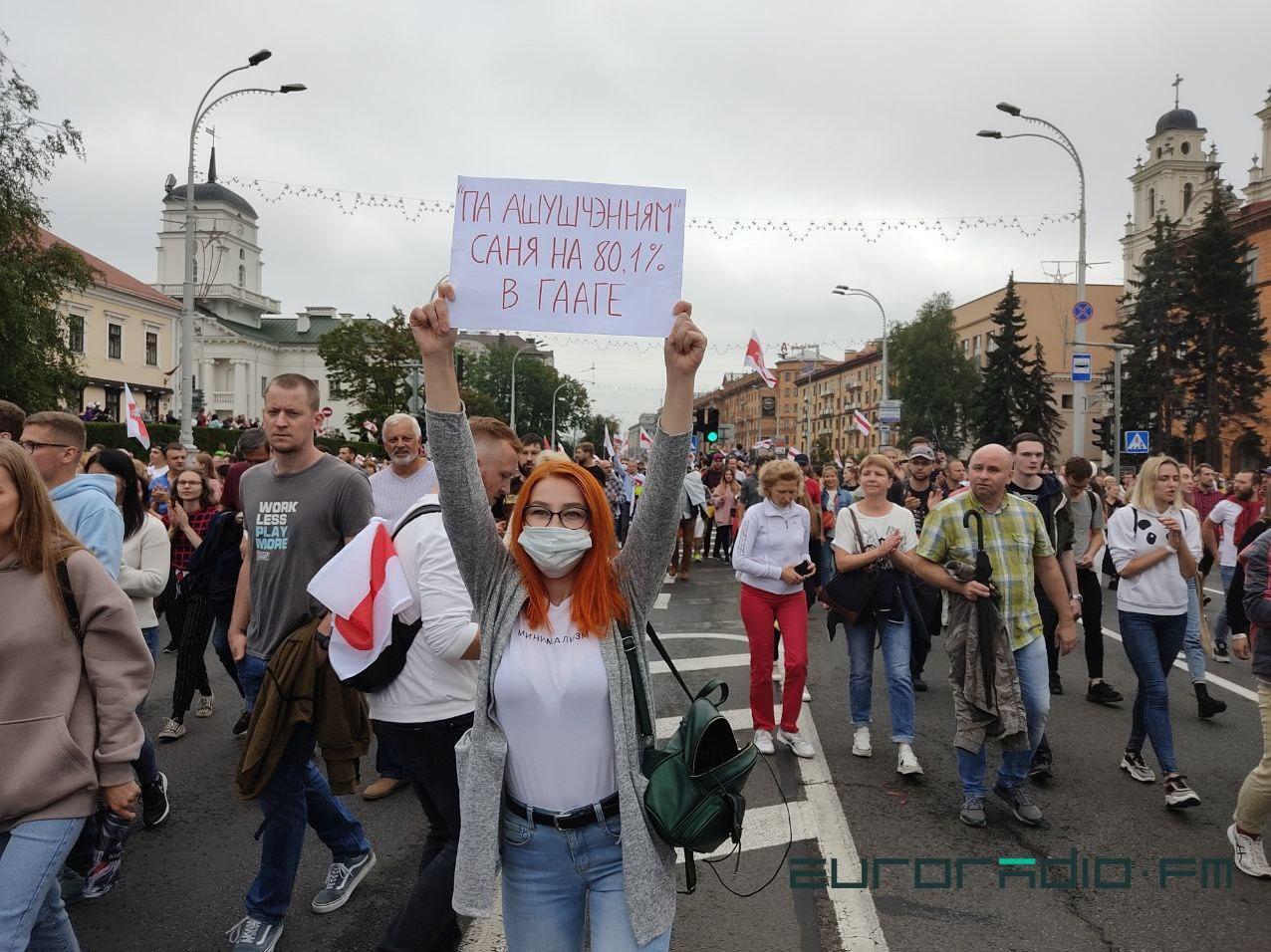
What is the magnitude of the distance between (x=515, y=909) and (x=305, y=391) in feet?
8.34

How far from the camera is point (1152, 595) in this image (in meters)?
5.94

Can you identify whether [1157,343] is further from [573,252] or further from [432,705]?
[432,705]

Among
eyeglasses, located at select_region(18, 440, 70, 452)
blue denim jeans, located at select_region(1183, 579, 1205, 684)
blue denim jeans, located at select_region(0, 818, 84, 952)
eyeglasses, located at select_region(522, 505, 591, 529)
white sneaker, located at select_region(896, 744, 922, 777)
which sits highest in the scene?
eyeglasses, located at select_region(18, 440, 70, 452)

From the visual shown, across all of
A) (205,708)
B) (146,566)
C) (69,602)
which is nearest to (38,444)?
(146,566)

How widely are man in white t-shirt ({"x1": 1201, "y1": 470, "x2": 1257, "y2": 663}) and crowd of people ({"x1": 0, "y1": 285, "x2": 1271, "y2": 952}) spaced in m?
3.40

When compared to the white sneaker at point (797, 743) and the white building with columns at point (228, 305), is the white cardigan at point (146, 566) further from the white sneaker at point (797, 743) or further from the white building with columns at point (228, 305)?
the white building with columns at point (228, 305)

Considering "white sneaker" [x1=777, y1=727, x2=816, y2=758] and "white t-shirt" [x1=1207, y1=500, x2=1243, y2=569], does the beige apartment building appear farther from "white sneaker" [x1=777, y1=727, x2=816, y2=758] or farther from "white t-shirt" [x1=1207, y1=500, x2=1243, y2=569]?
"white sneaker" [x1=777, y1=727, x2=816, y2=758]

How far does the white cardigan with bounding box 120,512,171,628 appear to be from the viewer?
536cm

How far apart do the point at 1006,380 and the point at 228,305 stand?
71.6m

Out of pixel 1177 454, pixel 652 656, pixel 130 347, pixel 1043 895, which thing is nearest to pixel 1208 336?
pixel 1177 454

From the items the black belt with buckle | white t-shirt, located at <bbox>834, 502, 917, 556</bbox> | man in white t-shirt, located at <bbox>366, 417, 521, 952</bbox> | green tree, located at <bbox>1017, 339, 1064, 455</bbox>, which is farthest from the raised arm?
green tree, located at <bbox>1017, 339, 1064, 455</bbox>

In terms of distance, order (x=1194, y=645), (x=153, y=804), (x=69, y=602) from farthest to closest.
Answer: (x=1194, y=645) → (x=153, y=804) → (x=69, y=602)

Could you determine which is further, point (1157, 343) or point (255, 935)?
point (1157, 343)

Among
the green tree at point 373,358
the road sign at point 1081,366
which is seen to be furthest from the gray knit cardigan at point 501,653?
the green tree at point 373,358
